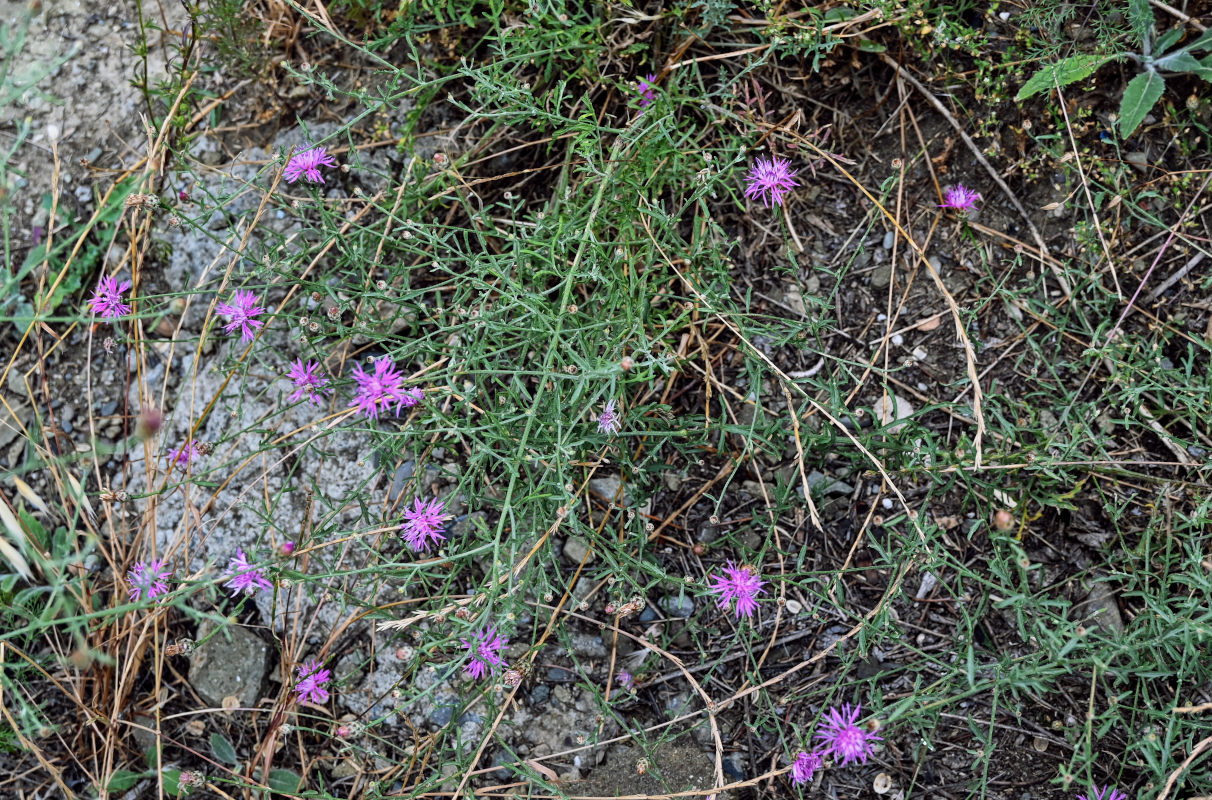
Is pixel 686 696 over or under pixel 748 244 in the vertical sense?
under

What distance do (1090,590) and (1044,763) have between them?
1.64ft

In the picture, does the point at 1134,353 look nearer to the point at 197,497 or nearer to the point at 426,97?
the point at 426,97

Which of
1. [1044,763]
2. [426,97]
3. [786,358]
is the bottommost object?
[1044,763]

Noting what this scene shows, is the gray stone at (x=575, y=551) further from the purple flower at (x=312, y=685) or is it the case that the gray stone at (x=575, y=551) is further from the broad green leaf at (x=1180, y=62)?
the broad green leaf at (x=1180, y=62)

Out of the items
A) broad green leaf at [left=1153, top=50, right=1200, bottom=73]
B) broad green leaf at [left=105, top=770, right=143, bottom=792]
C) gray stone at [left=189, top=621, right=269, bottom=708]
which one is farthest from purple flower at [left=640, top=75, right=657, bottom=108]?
broad green leaf at [left=105, top=770, right=143, bottom=792]

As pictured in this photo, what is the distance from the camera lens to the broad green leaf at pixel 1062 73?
255cm

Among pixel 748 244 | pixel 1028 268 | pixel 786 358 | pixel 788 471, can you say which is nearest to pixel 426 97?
pixel 748 244

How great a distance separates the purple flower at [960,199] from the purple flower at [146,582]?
8.35ft

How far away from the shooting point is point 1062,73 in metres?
Result: 2.58

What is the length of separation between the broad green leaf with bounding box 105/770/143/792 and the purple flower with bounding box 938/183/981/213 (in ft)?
10.0

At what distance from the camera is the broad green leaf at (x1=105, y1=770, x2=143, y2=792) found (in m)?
2.67

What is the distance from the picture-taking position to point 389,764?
2.64m

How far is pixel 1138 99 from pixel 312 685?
2984 mm

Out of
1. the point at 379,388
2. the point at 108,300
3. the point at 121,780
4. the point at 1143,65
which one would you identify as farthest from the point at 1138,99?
the point at 121,780
